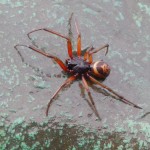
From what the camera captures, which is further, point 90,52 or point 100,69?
point 90,52

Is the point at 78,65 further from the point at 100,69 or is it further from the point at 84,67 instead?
the point at 100,69

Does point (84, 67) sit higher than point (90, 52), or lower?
lower

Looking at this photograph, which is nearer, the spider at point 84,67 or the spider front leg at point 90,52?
the spider at point 84,67

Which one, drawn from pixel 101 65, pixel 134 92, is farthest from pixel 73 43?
pixel 134 92

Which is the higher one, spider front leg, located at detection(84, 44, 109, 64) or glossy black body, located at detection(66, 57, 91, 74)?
spider front leg, located at detection(84, 44, 109, 64)

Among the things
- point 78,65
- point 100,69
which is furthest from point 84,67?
point 100,69
